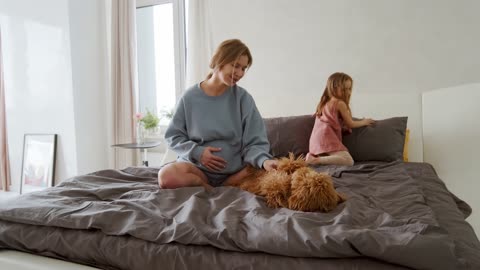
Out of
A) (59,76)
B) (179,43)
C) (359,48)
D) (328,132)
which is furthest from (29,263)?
(179,43)

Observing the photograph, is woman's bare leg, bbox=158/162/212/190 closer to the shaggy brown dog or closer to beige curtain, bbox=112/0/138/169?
the shaggy brown dog

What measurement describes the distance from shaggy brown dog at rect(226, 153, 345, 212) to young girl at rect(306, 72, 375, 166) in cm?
73

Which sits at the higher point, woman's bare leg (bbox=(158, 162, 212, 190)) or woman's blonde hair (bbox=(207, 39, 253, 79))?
woman's blonde hair (bbox=(207, 39, 253, 79))

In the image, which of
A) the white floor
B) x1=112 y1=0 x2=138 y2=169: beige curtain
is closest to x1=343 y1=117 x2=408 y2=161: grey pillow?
the white floor

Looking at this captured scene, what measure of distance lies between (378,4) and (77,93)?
243cm

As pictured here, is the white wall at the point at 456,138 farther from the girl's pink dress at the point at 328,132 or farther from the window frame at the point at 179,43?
the window frame at the point at 179,43

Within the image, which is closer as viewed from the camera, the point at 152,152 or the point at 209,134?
the point at 209,134

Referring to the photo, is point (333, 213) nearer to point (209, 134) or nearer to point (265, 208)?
point (265, 208)

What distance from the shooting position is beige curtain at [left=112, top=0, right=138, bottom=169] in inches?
132

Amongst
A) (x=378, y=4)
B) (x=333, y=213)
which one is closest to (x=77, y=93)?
(x=378, y=4)

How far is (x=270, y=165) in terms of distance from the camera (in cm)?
138

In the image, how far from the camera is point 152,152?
352 centimetres

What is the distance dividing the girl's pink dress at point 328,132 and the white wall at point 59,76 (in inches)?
80.7

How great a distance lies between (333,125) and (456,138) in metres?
0.81
